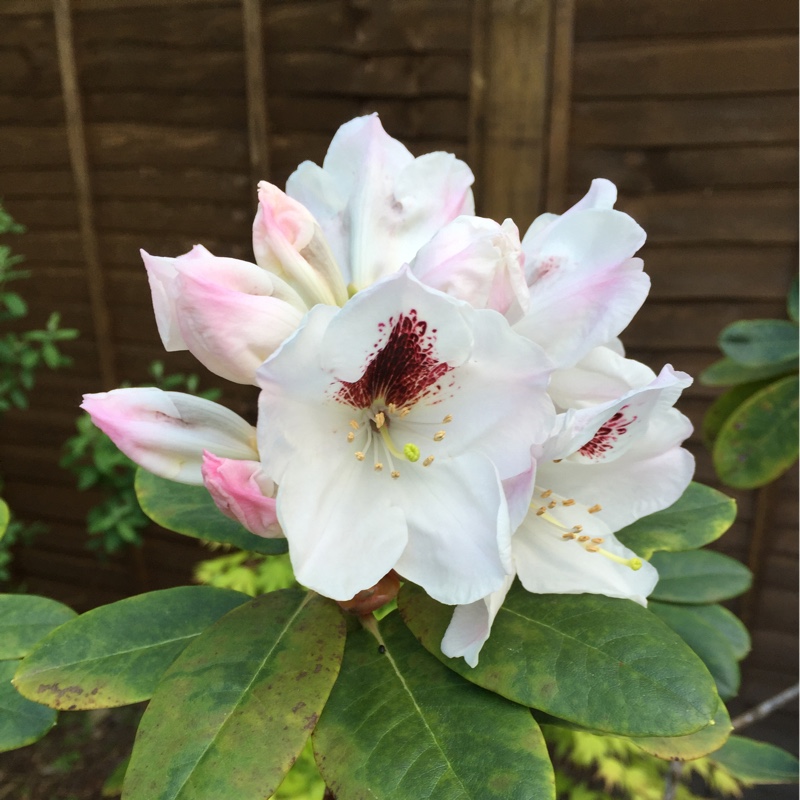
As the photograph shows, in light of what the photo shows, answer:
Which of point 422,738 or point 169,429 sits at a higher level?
point 169,429

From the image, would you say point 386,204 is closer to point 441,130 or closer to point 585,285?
point 585,285

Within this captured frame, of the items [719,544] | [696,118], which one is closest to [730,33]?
[696,118]

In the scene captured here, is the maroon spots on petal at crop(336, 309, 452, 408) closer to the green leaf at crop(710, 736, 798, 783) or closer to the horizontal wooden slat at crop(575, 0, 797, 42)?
the green leaf at crop(710, 736, 798, 783)

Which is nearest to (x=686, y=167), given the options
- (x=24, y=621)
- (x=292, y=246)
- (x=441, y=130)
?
(x=441, y=130)

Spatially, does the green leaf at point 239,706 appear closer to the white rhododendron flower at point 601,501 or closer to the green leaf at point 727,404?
the white rhododendron flower at point 601,501

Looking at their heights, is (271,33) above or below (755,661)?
above

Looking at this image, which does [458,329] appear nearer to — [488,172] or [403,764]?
[403,764]
